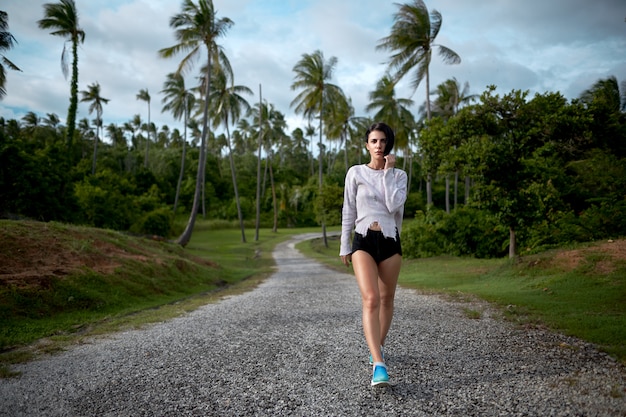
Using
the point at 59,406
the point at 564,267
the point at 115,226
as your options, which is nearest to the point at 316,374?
the point at 59,406

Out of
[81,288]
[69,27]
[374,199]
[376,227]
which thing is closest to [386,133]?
[374,199]

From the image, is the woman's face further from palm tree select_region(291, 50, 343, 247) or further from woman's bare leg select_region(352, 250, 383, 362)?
palm tree select_region(291, 50, 343, 247)

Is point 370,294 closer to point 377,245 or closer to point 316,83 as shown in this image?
point 377,245

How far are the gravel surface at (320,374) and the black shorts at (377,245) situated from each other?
1.06 meters

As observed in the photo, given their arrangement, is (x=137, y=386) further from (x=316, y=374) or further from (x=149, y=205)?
(x=149, y=205)

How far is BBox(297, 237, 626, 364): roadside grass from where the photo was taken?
493 cm

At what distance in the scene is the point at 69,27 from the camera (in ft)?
84.5

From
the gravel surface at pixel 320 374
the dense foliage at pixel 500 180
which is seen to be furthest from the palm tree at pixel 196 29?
the gravel surface at pixel 320 374

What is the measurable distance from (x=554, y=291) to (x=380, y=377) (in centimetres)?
639

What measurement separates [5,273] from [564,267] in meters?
11.9

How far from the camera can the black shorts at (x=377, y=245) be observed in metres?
3.37

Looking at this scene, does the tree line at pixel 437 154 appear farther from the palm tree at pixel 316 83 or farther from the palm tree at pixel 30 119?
the palm tree at pixel 30 119

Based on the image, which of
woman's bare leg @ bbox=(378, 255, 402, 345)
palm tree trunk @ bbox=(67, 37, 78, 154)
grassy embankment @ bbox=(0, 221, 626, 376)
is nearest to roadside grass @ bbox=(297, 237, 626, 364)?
grassy embankment @ bbox=(0, 221, 626, 376)

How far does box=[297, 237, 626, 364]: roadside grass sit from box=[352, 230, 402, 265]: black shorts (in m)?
2.49
